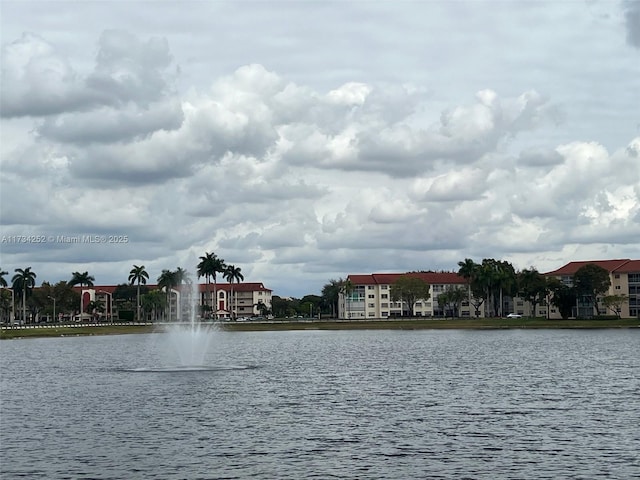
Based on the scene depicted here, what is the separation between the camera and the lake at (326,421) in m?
35.0

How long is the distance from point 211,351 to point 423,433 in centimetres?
7341

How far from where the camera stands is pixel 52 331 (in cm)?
18388

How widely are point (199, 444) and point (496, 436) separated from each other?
14339 millimetres

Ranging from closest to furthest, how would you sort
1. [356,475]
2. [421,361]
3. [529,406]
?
[356,475] → [529,406] → [421,361]

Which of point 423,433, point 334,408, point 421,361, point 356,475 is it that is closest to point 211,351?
point 421,361

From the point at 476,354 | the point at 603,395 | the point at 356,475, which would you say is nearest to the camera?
the point at 356,475

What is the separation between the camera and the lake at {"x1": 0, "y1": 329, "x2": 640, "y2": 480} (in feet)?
115

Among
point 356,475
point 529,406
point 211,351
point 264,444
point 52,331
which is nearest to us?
point 356,475

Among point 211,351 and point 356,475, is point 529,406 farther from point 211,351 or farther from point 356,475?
point 211,351

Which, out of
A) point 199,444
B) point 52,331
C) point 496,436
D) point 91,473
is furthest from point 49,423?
point 52,331

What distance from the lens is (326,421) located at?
46.6 meters

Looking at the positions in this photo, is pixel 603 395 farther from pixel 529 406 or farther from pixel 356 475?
pixel 356 475

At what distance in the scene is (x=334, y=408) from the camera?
52.1 metres

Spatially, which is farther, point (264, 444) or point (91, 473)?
point (264, 444)
